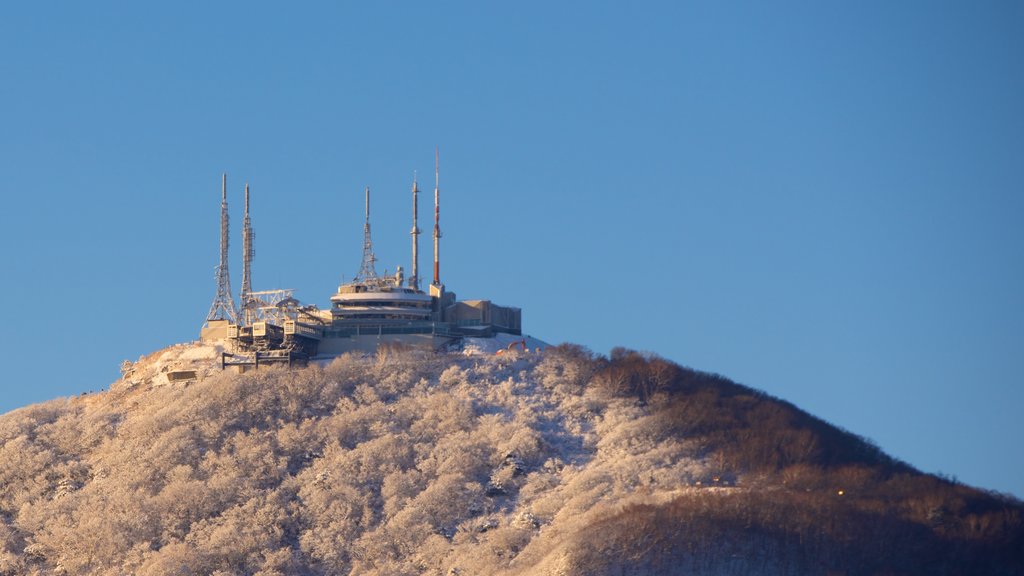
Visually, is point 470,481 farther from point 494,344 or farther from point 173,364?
point 173,364

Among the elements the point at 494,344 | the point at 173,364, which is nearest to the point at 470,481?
the point at 494,344

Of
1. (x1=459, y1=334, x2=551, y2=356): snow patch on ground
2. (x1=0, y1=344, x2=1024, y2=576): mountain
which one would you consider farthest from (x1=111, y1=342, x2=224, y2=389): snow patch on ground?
(x1=459, y1=334, x2=551, y2=356): snow patch on ground

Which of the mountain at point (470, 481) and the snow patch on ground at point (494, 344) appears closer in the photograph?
the mountain at point (470, 481)

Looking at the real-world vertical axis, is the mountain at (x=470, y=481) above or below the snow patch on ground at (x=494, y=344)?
below

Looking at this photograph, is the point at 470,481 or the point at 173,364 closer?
the point at 470,481

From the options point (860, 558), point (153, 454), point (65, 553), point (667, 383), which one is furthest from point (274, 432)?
point (860, 558)

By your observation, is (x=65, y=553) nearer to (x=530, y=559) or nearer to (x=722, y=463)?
(x=530, y=559)

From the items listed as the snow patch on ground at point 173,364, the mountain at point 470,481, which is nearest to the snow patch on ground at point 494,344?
the mountain at point 470,481

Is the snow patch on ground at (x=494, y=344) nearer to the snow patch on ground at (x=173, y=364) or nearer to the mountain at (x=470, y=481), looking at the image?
the mountain at (x=470, y=481)

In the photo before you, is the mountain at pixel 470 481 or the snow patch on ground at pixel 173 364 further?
the snow patch on ground at pixel 173 364
